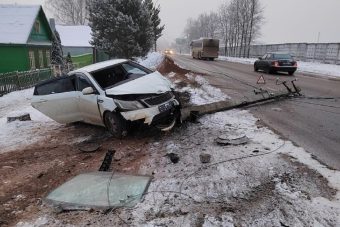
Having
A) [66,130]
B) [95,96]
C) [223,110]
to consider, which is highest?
[95,96]

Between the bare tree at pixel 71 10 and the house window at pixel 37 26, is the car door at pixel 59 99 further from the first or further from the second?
the bare tree at pixel 71 10

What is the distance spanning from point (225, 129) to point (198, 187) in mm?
3045

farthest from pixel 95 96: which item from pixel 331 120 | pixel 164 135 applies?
pixel 331 120

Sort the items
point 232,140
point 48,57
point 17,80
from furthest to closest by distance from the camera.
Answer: point 48,57 < point 17,80 < point 232,140

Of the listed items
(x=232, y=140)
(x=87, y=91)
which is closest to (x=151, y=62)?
(x=87, y=91)

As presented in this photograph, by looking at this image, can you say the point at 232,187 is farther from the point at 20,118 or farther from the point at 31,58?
the point at 31,58

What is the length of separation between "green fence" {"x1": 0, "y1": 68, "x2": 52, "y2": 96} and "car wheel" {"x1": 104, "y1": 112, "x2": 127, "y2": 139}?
13.3 meters

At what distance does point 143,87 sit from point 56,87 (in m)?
2.73

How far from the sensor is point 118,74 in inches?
348

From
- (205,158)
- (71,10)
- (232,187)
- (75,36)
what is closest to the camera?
(232,187)

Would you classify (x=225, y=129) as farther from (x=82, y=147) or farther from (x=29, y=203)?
(x=29, y=203)

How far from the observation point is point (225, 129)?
26.3 ft

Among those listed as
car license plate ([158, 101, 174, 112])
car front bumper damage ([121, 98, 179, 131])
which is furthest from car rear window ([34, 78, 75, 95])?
car license plate ([158, 101, 174, 112])

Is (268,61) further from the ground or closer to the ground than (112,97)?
closer to the ground
